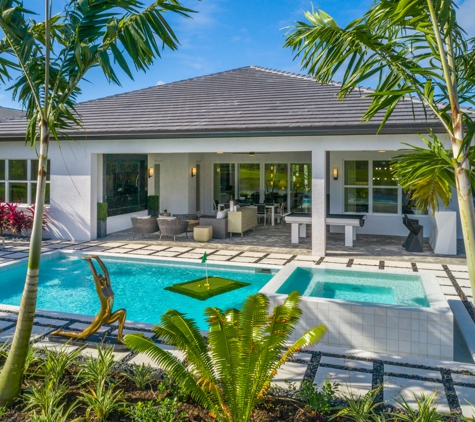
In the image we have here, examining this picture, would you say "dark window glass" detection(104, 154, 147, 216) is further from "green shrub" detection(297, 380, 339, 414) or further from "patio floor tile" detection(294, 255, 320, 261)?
"green shrub" detection(297, 380, 339, 414)

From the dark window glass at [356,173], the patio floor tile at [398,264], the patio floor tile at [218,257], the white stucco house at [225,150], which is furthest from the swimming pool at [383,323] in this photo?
the dark window glass at [356,173]

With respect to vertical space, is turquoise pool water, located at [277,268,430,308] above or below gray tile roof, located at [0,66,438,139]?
below

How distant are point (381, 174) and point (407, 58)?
12.0 metres

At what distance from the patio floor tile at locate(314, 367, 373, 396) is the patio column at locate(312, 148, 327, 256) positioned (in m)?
7.20

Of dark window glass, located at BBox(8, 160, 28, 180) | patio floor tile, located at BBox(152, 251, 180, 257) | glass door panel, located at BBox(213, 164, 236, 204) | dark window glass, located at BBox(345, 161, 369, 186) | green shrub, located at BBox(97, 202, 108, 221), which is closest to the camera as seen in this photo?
patio floor tile, located at BBox(152, 251, 180, 257)

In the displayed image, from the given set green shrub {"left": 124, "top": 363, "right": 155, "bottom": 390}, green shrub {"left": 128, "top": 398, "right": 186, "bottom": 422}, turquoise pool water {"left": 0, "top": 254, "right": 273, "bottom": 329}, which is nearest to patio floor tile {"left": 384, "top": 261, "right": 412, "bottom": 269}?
turquoise pool water {"left": 0, "top": 254, "right": 273, "bottom": 329}

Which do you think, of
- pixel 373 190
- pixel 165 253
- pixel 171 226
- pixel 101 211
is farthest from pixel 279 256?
pixel 101 211

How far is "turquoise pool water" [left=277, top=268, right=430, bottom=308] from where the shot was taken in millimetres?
8258

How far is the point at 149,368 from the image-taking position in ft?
15.3

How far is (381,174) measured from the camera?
16.0m

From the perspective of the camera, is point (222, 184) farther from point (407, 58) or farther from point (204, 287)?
point (407, 58)

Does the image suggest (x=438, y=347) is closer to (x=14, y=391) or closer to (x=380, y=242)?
(x=14, y=391)

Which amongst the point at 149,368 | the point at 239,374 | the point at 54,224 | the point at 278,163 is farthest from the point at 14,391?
the point at 278,163

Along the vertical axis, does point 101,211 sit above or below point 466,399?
above
